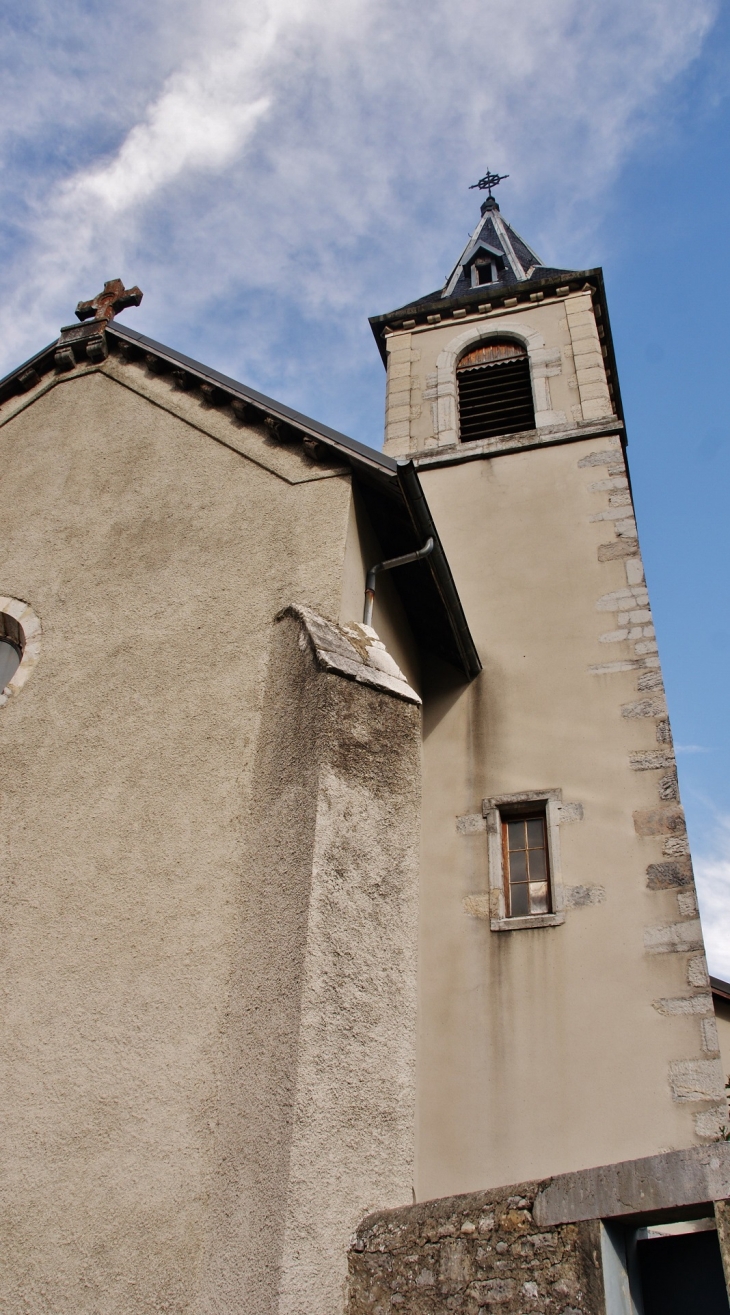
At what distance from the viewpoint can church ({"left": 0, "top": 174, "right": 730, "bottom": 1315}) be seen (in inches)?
165

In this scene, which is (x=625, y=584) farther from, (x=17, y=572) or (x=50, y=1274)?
(x=50, y=1274)

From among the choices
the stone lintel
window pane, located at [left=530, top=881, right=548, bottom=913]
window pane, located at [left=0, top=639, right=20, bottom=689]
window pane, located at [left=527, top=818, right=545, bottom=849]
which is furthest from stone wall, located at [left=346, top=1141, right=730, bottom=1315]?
window pane, located at [left=0, top=639, right=20, bottom=689]

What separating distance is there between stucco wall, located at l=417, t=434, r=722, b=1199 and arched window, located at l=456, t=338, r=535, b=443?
202cm

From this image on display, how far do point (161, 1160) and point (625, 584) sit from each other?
5788 millimetres

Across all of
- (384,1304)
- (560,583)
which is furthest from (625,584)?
(384,1304)

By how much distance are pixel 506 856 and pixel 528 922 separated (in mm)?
590

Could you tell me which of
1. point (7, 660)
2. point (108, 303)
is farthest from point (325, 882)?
point (108, 303)

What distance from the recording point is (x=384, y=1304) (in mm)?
4195

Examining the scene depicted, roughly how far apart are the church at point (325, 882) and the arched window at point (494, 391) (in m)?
1.28

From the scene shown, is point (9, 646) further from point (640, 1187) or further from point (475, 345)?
point (475, 345)

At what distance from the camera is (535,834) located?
735cm

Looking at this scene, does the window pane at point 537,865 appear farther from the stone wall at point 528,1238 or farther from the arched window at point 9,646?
the arched window at point 9,646

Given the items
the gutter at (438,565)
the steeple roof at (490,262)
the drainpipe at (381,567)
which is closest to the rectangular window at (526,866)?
the gutter at (438,565)

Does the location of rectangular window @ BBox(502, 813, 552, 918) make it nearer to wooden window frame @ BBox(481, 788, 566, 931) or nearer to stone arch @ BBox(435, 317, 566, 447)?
wooden window frame @ BBox(481, 788, 566, 931)
